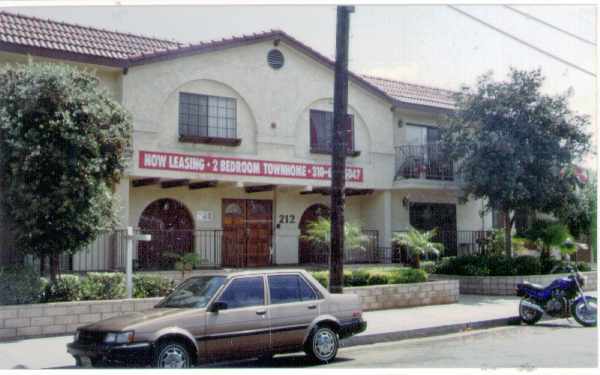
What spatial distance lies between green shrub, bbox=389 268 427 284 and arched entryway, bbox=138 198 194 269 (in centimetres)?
547

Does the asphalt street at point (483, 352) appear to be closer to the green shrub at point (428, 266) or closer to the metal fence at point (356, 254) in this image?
the green shrub at point (428, 266)

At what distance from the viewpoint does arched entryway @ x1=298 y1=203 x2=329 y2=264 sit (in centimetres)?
2217

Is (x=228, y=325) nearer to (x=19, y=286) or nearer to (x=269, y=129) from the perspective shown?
(x=19, y=286)

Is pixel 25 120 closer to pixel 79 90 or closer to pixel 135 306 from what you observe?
pixel 79 90

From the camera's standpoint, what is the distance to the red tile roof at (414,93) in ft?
79.0

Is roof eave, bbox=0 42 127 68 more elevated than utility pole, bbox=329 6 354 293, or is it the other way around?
roof eave, bbox=0 42 127 68

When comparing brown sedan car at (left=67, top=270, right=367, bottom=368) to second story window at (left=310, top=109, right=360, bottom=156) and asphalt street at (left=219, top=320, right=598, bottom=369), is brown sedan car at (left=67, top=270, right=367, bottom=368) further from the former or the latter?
second story window at (left=310, top=109, right=360, bottom=156)

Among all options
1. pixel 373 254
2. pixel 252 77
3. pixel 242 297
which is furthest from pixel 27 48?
pixel 373 254

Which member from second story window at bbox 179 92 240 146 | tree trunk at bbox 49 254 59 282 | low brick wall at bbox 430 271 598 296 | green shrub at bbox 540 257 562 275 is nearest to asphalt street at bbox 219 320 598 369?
tree trunk at bbox 49 254 59 282

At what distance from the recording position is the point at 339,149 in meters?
13.5

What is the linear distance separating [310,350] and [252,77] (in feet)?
39.1

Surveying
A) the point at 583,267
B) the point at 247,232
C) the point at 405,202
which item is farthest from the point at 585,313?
the point at 247,232

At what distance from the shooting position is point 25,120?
43.5ft

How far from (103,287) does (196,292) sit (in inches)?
172
